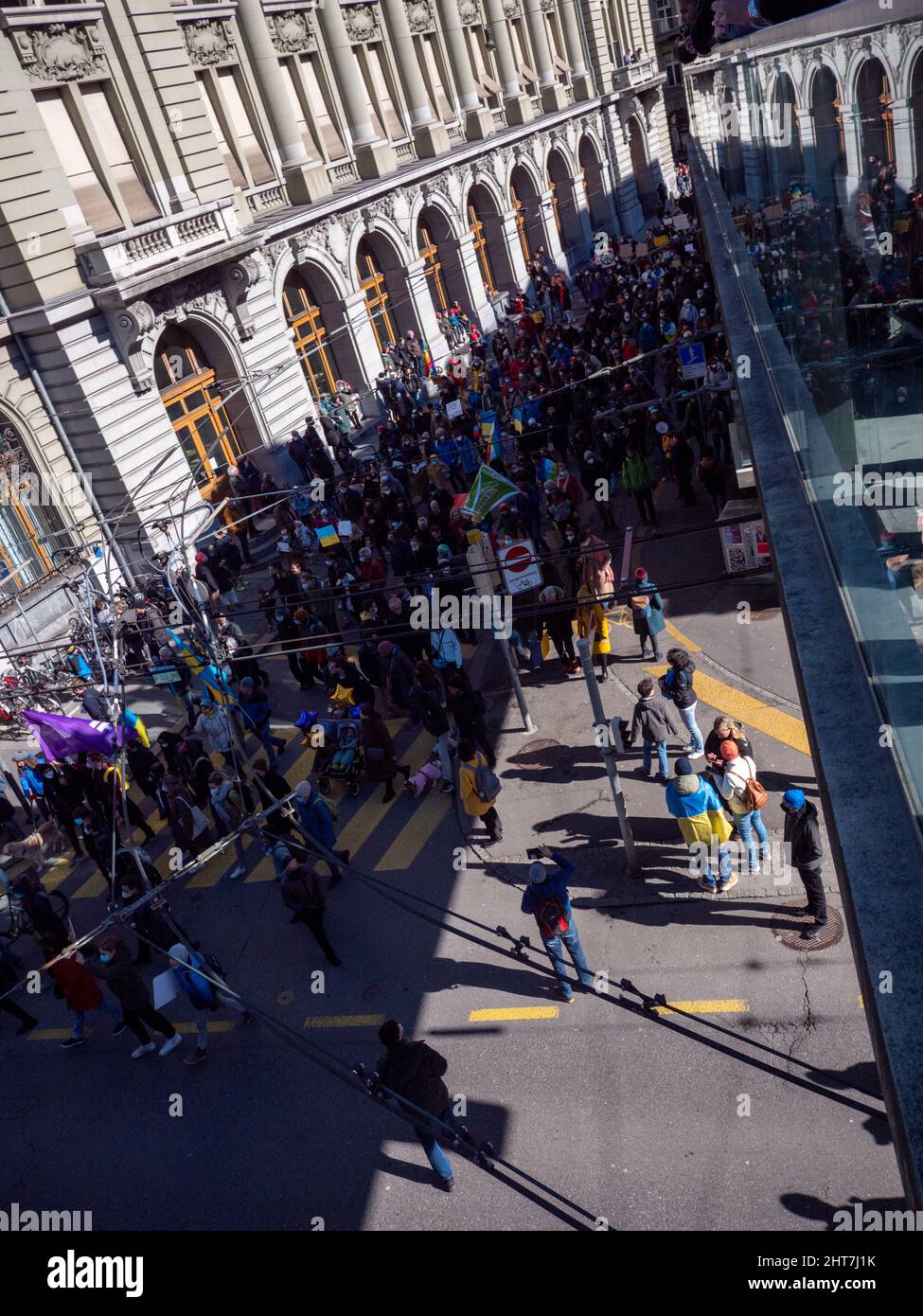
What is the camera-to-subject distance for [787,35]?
836 centimetres

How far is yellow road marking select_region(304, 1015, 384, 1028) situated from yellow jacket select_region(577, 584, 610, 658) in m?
6.79

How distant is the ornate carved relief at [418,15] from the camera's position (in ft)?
121

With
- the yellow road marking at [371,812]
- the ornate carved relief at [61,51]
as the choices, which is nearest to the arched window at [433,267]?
the ornate carved relief at [61,51]

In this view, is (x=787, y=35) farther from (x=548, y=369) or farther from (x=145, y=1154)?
(x=548, y=369)

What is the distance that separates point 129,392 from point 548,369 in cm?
1051

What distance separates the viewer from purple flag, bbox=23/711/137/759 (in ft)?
46.0

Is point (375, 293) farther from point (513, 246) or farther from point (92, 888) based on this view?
point (92, 888)

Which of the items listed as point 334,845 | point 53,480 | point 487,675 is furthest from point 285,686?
point 53,480

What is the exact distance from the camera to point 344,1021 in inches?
394

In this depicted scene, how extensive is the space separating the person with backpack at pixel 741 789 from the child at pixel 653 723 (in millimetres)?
1831

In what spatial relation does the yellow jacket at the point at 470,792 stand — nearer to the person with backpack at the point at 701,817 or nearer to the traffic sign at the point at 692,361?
the person with backpack at the point at 701,817

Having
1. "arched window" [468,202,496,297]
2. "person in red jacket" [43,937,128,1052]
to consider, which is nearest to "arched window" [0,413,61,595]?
"person in red jacket" [43,937,128,1052]

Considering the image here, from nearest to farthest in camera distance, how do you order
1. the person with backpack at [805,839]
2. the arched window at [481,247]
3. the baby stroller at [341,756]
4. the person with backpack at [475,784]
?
the person with backpack at [805,839] → the person with backpack at [475,784] → the baby stroller at [341,756] → the arched window at [481,247]

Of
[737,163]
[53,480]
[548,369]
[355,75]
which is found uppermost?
[355,75]
